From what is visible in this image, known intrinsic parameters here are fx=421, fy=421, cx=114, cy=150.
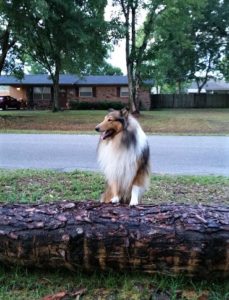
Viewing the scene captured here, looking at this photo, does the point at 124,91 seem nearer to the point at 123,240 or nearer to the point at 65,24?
the point at 65,24

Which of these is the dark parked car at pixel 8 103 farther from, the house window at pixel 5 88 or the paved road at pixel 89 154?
the paved road at pixel 89 154

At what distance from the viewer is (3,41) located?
25.1 m

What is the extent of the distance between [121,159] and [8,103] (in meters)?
38.4

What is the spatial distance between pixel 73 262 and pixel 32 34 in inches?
770

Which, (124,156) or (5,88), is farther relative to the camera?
(5,88)

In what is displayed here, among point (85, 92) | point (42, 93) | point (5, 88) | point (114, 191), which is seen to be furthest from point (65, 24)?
point (5, 88)

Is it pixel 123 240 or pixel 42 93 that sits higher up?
pixel 42 93

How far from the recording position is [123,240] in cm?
320

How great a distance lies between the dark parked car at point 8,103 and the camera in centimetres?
4062

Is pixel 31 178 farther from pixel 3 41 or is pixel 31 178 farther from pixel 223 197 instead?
pixel 3 41

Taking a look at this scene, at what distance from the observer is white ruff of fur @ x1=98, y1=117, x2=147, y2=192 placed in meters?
4.51

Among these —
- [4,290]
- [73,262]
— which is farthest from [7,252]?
[73,262]

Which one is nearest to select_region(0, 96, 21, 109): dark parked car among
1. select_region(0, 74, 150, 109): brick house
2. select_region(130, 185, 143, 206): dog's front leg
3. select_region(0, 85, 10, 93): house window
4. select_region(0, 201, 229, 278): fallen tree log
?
select_region(0, 74, 150, 109): brick house

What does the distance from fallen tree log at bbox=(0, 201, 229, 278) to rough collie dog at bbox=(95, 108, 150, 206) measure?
113 cm
